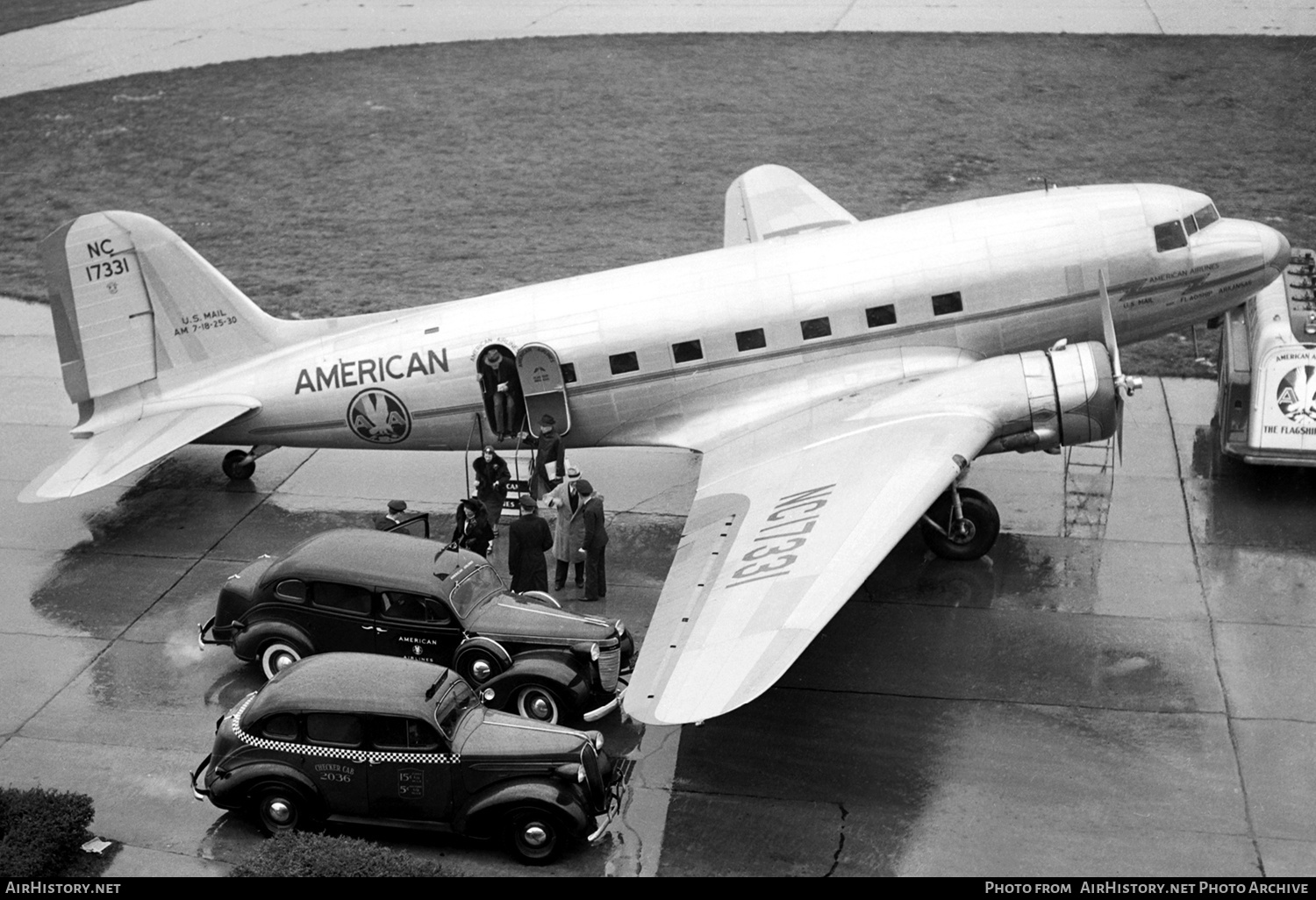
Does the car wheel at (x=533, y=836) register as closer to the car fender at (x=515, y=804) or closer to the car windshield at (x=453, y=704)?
the car fender at (x=515, y=804)

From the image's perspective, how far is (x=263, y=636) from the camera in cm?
1623

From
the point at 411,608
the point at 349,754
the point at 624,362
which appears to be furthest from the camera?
the point at 624,362

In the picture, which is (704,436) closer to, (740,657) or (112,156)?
(740,657)

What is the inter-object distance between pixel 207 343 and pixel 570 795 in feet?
36.0

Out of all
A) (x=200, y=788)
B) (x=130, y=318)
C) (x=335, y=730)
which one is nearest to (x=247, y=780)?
(x=335, y=730)

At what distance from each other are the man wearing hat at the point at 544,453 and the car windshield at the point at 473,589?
12.7ft

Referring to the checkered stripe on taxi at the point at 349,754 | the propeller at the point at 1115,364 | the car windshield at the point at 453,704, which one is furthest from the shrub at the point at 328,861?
the propeller at the point at 1115,364

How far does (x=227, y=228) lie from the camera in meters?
33.0

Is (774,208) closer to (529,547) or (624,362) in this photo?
(624,362)

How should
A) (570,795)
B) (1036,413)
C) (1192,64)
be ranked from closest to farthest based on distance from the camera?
(570,795) → (1036,413) → (1192,64)

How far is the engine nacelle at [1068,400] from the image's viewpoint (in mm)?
18031

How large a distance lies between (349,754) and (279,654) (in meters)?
3.28

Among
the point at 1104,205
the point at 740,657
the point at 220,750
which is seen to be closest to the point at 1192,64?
the point at 1104,205

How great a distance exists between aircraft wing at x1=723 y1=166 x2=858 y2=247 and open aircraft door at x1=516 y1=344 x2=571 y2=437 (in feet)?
19.5
